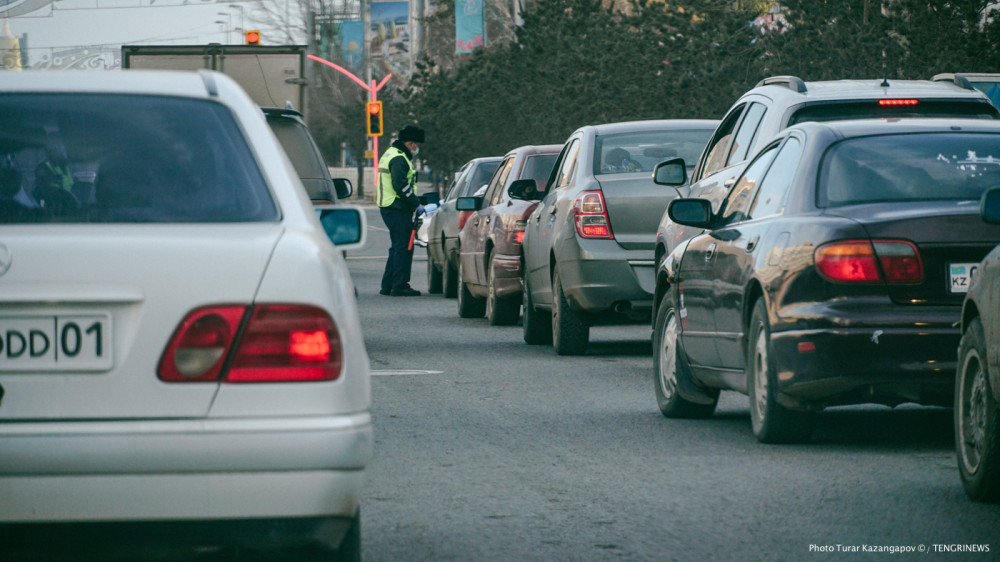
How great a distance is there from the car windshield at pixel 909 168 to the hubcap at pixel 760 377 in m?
0.68

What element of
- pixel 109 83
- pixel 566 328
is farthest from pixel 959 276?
pixel 566 328

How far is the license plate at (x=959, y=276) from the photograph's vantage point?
7.16 meters

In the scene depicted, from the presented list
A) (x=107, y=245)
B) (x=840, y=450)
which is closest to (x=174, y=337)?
(x=107, y=245)

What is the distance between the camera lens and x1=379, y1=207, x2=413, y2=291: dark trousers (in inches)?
826

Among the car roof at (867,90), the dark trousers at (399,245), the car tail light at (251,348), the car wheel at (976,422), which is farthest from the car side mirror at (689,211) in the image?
the dark trousers at (399,245)

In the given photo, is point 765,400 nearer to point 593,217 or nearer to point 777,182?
point 777,182

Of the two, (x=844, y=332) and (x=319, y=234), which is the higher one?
(x=319, y=234)

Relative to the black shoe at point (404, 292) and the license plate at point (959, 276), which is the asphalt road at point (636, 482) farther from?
the black shoe at point (404, 292)

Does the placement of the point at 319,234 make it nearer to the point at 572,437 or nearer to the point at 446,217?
the point at 572,437

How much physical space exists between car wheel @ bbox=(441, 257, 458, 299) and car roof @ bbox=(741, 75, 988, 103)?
403 inches

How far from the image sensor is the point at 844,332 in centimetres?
710

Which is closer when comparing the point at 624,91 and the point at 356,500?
the point at 356,500

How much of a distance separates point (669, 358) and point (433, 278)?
13228 millimetres

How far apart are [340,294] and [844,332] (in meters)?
3.32
